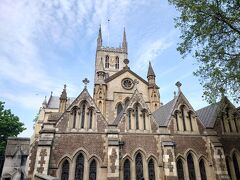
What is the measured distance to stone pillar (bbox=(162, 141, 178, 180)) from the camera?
51.9 ft

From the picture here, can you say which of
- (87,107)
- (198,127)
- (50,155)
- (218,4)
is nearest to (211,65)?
(218,4)

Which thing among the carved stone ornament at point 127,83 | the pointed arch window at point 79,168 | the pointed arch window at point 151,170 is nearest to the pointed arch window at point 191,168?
the pointed arch window at point 151,170

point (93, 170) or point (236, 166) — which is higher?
point (236, 166)

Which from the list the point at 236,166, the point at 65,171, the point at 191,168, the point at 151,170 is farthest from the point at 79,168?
the point at 236,166

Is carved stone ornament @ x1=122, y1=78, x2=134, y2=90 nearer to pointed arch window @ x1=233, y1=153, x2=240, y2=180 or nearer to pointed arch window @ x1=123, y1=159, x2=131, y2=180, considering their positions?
pointed arch window @ x1=123, y1=159, x2=131, y2=180

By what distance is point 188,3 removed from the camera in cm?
1458

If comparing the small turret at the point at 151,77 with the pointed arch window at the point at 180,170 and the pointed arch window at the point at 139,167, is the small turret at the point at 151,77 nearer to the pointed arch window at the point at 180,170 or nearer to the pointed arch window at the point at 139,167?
the pointed arch window at the point at 180,170

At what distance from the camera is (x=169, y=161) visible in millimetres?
16281

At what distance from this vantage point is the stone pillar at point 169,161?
15820mm

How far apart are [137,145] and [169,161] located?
2841mm

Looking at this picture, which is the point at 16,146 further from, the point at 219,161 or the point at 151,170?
the point at 219,161

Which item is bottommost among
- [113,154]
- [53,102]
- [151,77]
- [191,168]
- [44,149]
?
[191,168]

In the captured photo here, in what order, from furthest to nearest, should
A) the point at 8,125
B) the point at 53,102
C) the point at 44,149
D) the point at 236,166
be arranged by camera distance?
the point at 53,102
the point at 8,125
the point at 236,166
the point at 44,149

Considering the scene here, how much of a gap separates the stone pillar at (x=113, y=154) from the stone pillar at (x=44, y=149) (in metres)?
4.53
